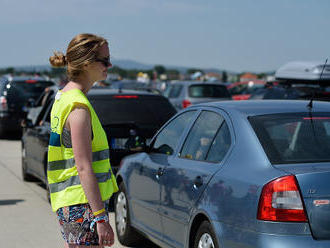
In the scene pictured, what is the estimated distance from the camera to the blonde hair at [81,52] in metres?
3.39

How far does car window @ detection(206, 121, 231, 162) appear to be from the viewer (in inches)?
198

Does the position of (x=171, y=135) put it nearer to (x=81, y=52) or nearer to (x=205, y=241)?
(x=205, y=241)

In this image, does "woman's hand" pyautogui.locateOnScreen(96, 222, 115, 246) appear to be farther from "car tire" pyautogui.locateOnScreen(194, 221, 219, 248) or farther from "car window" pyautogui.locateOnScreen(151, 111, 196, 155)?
"car window" pyautogui.locateOnScreen(151, 111, 196, 155)

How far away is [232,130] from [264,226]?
39.0 inches

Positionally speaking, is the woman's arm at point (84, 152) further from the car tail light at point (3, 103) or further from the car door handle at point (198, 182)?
the car tail light at point (3, 103)

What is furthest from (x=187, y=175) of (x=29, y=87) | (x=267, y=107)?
(x=29, y=87)

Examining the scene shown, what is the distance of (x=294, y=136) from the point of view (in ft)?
15.8

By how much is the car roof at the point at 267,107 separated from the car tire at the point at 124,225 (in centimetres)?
190

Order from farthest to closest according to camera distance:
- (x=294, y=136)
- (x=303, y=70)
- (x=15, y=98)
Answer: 1. (x=15, y=98)
2. (x=303, y=70)
3. (x=294, y=136)

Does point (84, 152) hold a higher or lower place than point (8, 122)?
higher

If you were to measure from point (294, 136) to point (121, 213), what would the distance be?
2858 mm

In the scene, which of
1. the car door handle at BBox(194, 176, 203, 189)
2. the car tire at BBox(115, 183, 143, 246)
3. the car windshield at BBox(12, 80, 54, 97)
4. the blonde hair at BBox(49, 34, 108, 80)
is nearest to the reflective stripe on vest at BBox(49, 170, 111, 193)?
the blonde hair at BBox(49, 34, 108, 80)

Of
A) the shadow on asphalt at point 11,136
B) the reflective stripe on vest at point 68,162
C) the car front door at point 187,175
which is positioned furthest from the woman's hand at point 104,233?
the shadow on asphalt at point 11,136

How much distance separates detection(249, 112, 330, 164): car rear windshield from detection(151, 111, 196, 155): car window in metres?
1.14
